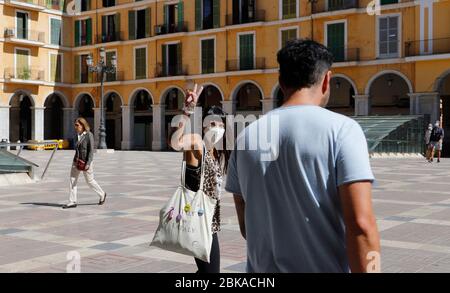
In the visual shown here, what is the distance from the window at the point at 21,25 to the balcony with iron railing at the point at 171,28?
31.4ft

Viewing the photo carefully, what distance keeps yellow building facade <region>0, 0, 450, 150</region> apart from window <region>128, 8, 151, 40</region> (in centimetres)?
9

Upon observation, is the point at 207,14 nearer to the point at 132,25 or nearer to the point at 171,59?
A: the point at 171,59

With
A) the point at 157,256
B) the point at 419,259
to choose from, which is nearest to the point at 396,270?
the point at 419,259

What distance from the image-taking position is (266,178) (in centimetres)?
221

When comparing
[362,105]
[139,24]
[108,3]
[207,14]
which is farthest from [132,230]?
[108,3]

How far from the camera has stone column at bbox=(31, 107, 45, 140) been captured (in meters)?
40.3

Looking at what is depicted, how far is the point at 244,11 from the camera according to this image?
115 feet

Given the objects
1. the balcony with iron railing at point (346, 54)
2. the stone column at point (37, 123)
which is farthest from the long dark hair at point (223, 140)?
the stone column at point (37, 123)

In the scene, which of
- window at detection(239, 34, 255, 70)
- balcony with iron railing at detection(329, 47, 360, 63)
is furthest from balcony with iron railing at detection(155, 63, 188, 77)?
balcony with iron railing at detection(329, 47, 360, 63)

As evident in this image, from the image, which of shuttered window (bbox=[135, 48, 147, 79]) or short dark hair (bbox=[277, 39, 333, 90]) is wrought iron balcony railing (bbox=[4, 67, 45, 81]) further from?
short dark hair (bbox=[277, 39, 333, 90])

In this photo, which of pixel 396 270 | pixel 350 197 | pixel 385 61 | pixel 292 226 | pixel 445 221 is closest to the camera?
pixel 350 197

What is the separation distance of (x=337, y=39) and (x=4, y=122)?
76.1 feet

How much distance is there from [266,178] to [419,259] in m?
4.11

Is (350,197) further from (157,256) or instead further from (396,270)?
(157,256)
